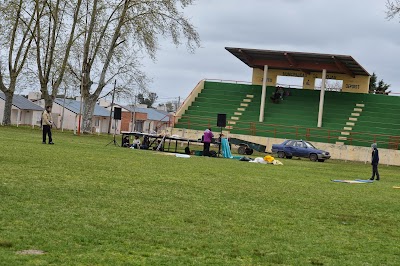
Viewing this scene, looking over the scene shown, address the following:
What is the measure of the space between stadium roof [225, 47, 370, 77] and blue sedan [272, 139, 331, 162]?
426 inches

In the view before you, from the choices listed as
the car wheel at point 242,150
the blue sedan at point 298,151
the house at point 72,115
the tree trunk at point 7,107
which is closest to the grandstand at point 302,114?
the blue sedan at point 298,151

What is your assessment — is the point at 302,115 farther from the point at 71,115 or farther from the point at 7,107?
the point at 71,115

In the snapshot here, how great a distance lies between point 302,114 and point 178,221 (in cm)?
4670

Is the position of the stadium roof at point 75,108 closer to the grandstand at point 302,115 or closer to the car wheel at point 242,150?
the grandstand at point 302,115

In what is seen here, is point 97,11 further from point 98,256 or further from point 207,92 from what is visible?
point 98,256

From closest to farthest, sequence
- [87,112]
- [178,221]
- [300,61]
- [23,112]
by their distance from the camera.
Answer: [178,221] → [300,61] → [87,112] → [23,112]

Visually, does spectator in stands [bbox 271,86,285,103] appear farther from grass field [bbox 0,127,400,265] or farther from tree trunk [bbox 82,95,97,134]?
grass field [bbox 0,127,400,265]

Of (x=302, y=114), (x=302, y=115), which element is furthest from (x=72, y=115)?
(x=302, y=115)

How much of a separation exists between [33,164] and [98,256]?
36.0 feet

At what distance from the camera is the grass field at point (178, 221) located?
841 centimetres

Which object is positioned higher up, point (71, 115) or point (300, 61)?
point (300, 61)

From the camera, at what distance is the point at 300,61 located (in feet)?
191

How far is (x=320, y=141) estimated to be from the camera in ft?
171

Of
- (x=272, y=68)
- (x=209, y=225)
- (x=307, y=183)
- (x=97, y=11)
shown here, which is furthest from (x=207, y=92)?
(x=209, y=225)
